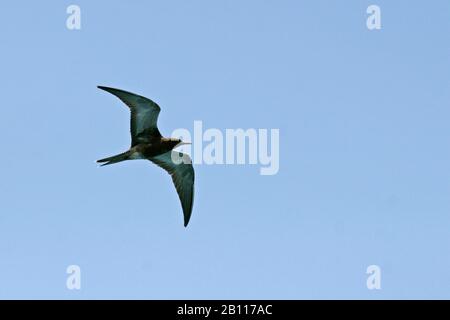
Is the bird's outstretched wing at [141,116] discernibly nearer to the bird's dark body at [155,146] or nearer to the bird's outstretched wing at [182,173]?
the bird's dark body at [155,146]

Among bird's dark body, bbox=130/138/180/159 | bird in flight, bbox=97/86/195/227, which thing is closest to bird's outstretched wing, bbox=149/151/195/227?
bird in flight, bbox=97/86/195/227

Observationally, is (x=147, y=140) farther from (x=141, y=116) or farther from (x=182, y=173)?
(x=182, y=173)

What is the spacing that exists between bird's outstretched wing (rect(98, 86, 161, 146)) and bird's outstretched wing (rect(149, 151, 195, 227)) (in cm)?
162

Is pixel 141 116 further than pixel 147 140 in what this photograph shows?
No

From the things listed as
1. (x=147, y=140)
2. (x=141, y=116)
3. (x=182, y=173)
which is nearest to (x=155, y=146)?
(x=147, y=140)

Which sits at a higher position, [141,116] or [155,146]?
[141,116]

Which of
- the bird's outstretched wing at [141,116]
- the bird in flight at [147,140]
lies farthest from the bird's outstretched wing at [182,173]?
the bird's outstretched wing at [141,116]

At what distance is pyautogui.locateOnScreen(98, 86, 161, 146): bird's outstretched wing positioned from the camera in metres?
24.6

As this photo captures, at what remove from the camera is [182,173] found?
27.7 metres

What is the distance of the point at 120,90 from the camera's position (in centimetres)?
2422

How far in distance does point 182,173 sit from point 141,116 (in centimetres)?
324

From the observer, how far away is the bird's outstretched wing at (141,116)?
24578mm
